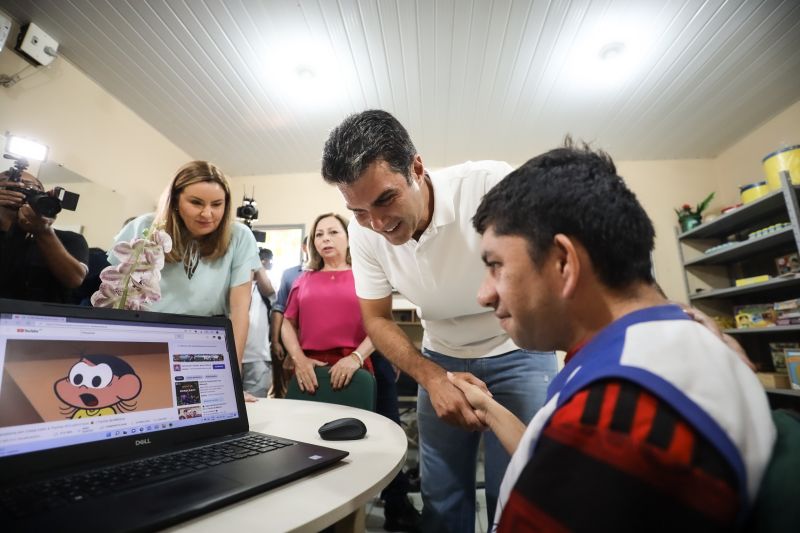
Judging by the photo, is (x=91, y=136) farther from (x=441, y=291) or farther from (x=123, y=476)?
(x=123, y=476)

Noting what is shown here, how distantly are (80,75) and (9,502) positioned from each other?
3.27 metres

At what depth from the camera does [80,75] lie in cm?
263

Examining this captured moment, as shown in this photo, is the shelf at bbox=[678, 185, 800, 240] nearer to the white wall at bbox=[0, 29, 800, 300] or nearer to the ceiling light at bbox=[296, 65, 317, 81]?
the white wall at bbox=[0, 29, 800, 300]

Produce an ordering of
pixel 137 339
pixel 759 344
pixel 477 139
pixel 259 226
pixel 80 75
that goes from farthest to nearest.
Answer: pixel 259 226 < pixel 477 139 < pixel 759 344 < pixel 80 75 < pixel 137 339

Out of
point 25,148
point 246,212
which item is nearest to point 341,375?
point 246,212

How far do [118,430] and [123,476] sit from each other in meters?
0.13

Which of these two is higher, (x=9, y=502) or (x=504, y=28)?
(x=504, y=28)

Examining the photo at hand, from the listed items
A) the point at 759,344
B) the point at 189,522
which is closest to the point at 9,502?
the point at 189,522

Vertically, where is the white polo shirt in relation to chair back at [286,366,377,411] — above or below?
above

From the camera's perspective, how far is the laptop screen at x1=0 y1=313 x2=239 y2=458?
1.80 feet

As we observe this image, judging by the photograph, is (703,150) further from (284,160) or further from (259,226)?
(259,226)

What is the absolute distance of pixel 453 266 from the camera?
1151 millimetres

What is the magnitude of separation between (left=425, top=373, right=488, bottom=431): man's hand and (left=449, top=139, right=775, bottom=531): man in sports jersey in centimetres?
39

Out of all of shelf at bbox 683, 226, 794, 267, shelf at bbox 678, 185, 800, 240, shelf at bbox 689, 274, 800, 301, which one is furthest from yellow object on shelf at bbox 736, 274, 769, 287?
shelf at bbox 678, 185, 800, 240
